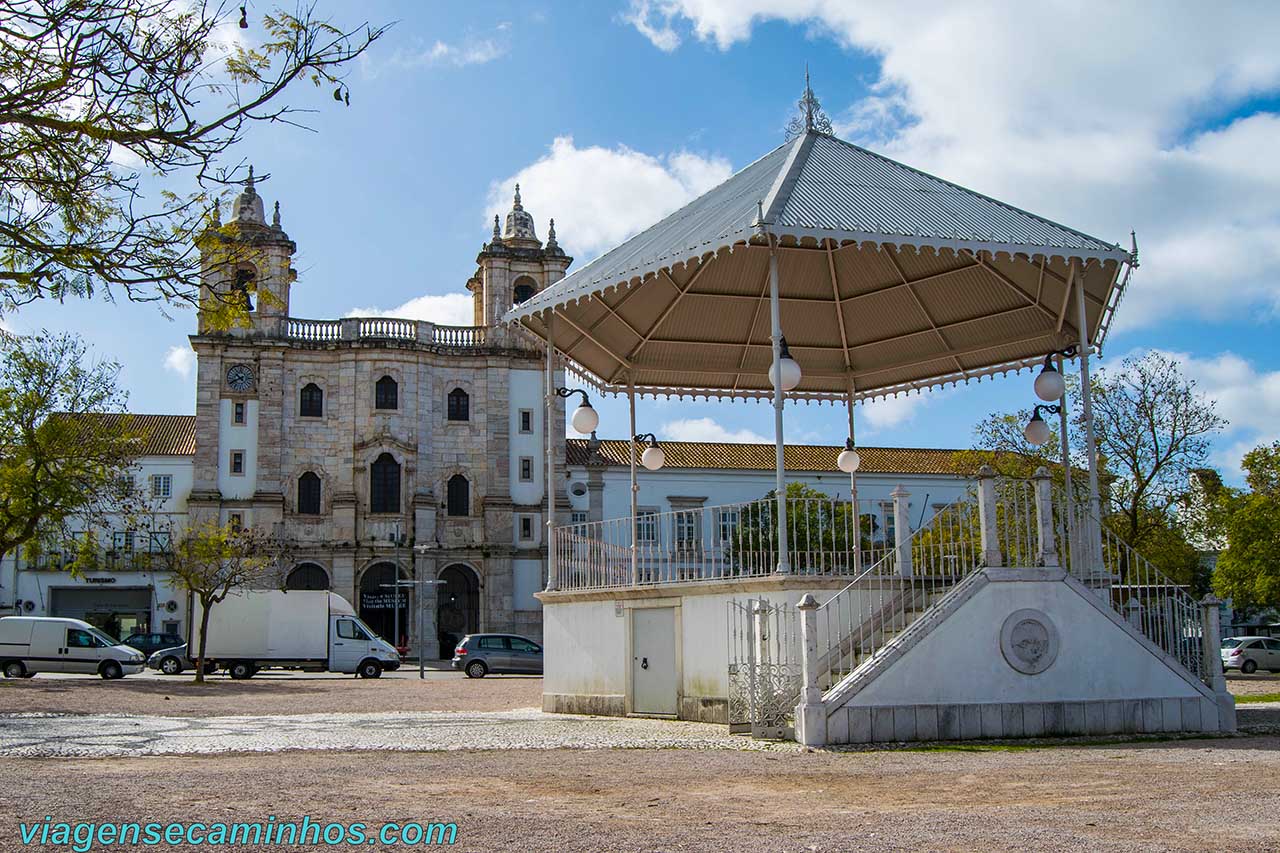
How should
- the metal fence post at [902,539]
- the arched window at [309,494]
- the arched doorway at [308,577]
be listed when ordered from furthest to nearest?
the arched window at [309,494], the arched doorway at [308,577], the metal fence post at [902,539]

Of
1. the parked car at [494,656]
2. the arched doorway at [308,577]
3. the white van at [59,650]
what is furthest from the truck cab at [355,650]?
the arched doorway at [308,577]

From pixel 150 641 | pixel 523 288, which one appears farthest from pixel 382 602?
pixel 523 288

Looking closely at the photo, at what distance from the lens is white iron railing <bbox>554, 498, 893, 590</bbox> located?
1448cm

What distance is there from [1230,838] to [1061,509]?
7.65 meters

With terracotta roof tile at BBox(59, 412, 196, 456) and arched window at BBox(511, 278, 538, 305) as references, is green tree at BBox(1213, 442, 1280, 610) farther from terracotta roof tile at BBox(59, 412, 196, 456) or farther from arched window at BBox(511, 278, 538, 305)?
terracotta roof tile at BBox(59, 412, 196, 456)

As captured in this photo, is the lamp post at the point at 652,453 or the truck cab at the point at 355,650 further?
the truck cab at the point at 355,650

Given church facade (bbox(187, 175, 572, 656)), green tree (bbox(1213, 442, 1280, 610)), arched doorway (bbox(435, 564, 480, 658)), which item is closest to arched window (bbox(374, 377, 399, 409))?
church facade (bbox(187, 175, 572, 656))

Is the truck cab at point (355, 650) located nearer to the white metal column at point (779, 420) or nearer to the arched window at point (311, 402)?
the arched window at point (311, 402)

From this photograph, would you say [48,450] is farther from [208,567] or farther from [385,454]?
[385,454]

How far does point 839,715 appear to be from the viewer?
12148 mm

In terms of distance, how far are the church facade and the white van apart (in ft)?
68.2

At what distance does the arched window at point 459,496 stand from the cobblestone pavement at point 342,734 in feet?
136

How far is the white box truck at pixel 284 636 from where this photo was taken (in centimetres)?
3812

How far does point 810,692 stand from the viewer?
12.1 m
